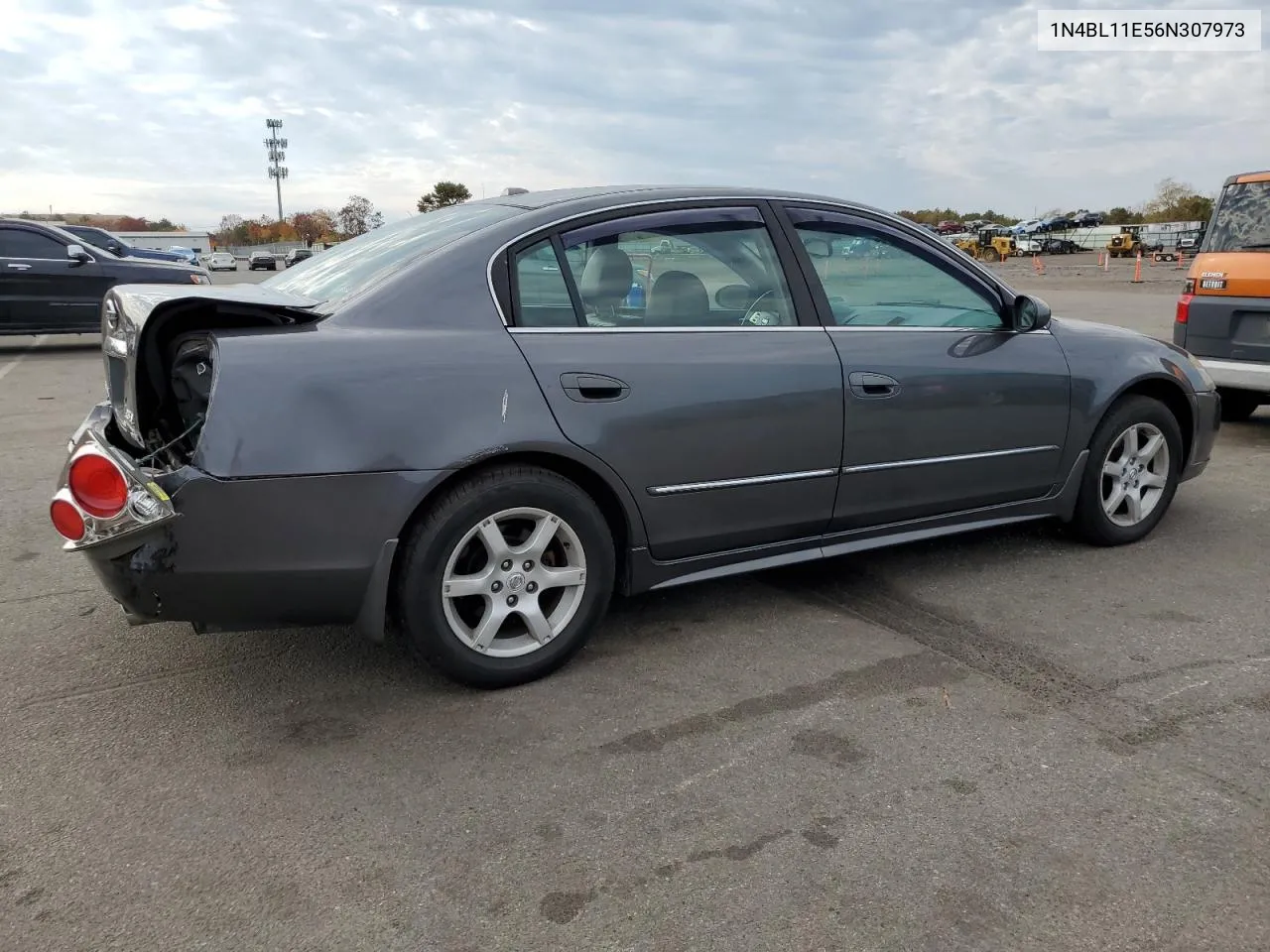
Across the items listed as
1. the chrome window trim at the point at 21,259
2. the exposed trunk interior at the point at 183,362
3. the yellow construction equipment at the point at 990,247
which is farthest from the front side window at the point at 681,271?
the yellow construction equipment at the point at 990,247

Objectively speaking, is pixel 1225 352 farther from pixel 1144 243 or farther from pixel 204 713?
pixel 1144 243

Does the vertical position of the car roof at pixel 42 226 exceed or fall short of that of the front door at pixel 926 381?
it exceeds it

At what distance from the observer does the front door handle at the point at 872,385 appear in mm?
3758

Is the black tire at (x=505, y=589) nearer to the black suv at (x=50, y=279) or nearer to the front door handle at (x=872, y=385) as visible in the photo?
the front door handle at (x=872, y=385)

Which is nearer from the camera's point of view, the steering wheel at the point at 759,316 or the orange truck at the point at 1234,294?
the steering wheel at the point at 759,316

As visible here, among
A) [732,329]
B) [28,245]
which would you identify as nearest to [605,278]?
[732,329]

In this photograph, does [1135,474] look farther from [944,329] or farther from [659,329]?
[659,329]

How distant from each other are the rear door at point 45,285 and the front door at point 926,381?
11604mm

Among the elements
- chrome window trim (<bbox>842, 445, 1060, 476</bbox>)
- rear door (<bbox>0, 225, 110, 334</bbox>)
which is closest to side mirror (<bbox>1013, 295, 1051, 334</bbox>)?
chrome window trim (<bbox>842, 445, 1060, 476</bbox>)

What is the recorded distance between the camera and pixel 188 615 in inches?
114

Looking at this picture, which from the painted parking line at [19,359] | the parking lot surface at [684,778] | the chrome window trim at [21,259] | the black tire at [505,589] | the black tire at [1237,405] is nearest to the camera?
the parking lot surface at [684,778]

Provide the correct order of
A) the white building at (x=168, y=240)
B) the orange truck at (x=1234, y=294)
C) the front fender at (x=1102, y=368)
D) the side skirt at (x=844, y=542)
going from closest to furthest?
1. the side skirt at (x=844, y=542)
2. the front fender at (x=1102, y=368)
3. the orange truck at (x=1234, y=294)
4. the white building at (x=168, y=240)

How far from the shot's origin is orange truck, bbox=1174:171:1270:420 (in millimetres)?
6652

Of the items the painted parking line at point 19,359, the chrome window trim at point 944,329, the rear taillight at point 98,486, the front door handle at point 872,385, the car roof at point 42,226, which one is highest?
the car roof at point 42,226
